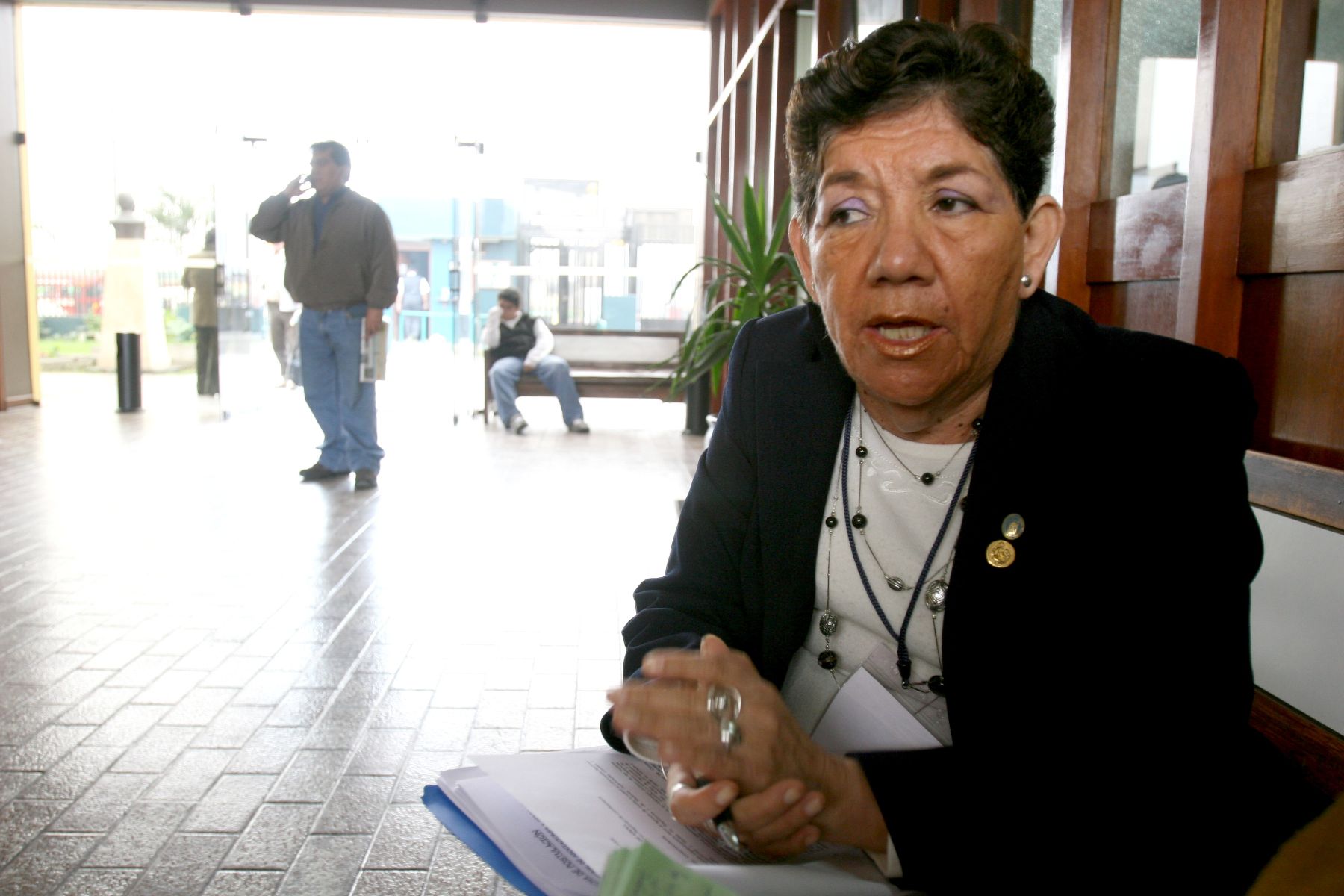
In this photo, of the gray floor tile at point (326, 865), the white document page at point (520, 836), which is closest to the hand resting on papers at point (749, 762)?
the white document page at point (520, 836)

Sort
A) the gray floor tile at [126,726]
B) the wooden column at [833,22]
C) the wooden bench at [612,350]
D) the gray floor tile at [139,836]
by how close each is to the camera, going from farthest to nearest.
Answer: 1. the wooden bench at [612,350]
2. the wooden column at [833,22]
3. the gray floor tile at [126,726]
4. the gray floor tile at [139,836]

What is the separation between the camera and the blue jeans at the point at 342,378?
6.32 metres

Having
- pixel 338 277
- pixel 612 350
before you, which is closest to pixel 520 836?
pixel 338 277

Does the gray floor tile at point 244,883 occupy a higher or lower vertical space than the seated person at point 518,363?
lower

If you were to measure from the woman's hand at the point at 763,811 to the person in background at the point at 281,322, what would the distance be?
1174cm

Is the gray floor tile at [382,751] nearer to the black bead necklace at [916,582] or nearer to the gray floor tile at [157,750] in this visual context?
the gray floor tile at [157,750]

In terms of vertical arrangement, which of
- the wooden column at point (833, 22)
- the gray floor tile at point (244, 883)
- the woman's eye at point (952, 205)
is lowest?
the gray floor tile at point (244, 883)

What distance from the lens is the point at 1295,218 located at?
1571mm

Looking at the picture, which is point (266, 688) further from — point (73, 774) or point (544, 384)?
point (544, 384)

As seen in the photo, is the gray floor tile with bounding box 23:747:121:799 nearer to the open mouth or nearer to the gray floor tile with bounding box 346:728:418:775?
the gray floor tile with bounding box 346:728:418:775

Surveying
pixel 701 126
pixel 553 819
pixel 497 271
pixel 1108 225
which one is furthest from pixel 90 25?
pixel 553 819

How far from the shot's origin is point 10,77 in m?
10.1

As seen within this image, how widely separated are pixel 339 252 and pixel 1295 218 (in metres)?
5.44

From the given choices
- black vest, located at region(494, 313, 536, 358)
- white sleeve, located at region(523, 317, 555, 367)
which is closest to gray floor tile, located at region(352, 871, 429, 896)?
white sleeve, located at region(523, 317, 555, 367)
